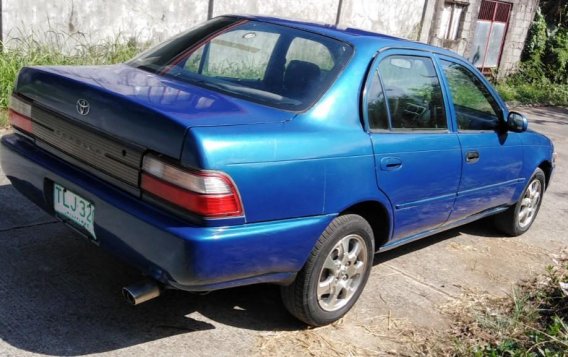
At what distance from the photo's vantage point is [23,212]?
15.3 ft

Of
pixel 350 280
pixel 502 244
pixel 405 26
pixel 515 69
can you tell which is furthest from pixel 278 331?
pixel 515 69

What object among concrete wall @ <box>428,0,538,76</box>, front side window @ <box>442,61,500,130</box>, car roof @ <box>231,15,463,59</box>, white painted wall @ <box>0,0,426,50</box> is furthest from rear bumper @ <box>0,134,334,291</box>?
concrete wall @ <box>428,0,538,76</box>

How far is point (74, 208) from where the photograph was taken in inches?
134

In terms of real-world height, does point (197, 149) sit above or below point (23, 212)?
above

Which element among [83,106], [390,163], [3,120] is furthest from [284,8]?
[83,106]

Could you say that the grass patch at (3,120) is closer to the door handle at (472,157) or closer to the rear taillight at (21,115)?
the rear taillight at (21,115)

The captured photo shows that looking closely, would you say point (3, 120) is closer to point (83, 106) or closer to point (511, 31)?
point (83, 106)

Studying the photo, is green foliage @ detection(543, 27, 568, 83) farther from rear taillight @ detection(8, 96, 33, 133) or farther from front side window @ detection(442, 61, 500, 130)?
rear taillight @ detection(8, 96, 33, 133)

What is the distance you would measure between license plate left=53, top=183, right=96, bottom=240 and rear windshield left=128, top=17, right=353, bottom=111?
3.02 ft

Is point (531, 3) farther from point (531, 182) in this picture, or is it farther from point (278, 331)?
point (278, 331)

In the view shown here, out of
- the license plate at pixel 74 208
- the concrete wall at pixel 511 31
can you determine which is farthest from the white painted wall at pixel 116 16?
the concrete wall at pixel 511 31

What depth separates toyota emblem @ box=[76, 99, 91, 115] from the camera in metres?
3.28

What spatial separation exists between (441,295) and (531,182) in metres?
1.89

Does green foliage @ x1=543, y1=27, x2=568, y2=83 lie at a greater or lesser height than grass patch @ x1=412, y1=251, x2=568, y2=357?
greater
